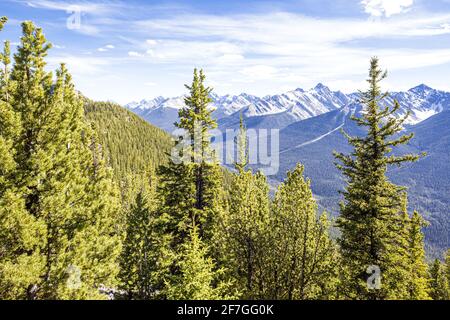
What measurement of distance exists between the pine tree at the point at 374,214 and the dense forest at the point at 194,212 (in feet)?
0.20

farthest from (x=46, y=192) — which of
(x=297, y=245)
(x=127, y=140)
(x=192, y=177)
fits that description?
(x=127, y=140)

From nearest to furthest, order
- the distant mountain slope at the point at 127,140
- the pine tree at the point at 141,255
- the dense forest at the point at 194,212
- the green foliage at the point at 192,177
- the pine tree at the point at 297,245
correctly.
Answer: the dense forest at the point at 194,212 → the pine tree at the point at 297,245 → the green foliage at the point at 192,177 → the pine tree at the point at 141,255 → the distant mountain slope at the point at 127,140

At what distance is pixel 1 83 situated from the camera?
1191 centimetres

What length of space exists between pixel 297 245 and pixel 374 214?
16.4ft

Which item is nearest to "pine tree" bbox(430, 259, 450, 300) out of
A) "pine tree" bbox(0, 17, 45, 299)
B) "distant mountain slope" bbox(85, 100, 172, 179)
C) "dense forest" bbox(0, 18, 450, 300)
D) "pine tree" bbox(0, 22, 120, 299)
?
"dense forest" bbox(0, 18, 450, 300)

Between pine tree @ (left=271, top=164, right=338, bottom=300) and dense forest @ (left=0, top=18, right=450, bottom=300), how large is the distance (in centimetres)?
6

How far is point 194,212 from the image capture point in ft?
74.6

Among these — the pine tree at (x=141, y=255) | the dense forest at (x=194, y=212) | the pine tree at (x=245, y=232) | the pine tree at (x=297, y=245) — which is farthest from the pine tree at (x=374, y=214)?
the pine tree at (x=141, y=255)

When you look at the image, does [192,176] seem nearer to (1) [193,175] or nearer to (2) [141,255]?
(1) [193,175]

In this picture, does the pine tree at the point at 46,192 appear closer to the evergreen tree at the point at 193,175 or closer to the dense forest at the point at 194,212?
the dense forest at the point at 194,212

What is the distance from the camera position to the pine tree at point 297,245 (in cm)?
1603
